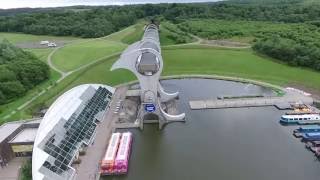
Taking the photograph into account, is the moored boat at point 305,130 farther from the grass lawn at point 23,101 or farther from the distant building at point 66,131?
the grass lawn at point 23,101

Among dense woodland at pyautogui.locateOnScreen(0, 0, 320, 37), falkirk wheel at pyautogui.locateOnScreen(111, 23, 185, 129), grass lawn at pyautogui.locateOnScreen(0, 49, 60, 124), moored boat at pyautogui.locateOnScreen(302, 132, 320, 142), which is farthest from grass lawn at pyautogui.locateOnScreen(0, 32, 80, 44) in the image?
moored boat at pyautogui.locateOnScreen(302, 132, 320, 142)

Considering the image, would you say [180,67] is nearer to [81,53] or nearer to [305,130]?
[81,53]

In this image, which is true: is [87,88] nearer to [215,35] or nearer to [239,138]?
[239,138]

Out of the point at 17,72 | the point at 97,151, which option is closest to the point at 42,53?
the point at 17,72

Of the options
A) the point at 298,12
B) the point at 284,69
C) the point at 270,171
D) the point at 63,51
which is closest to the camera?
the point at 270,171

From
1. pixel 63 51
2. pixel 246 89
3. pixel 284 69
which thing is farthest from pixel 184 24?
pixel 246 89
